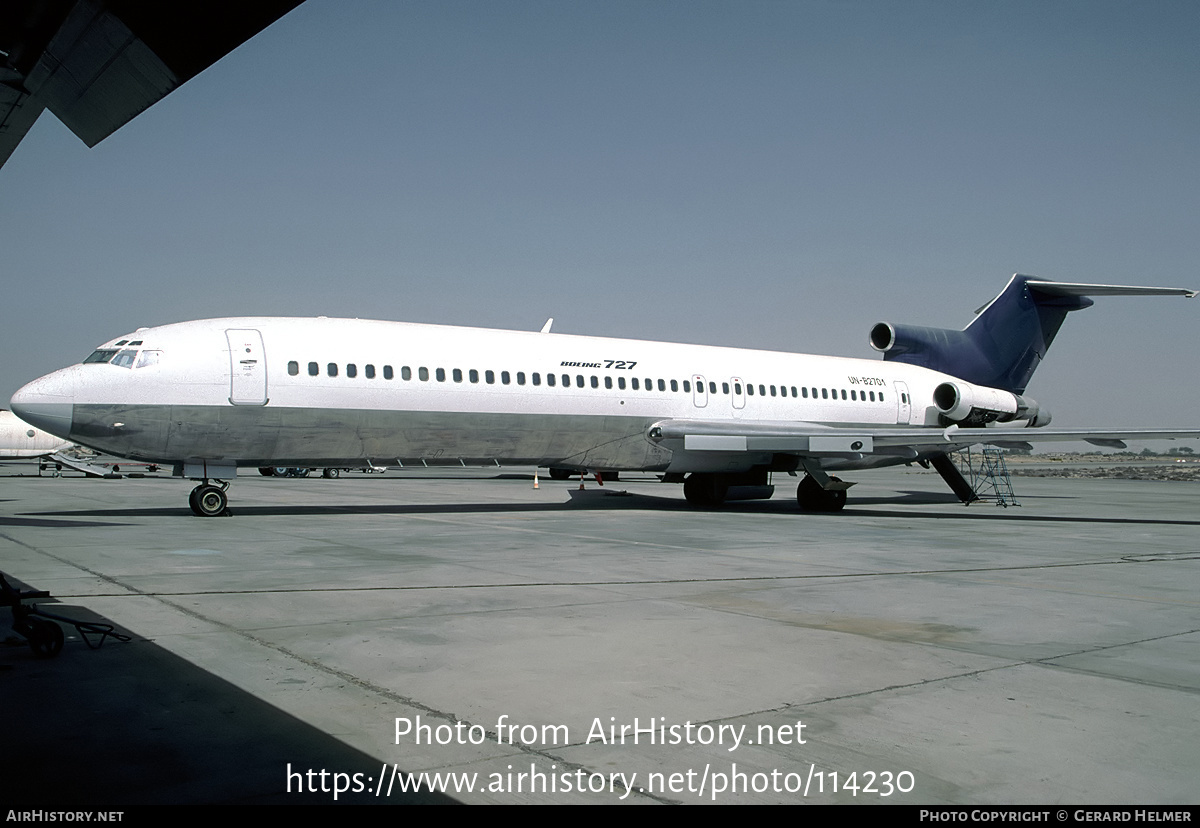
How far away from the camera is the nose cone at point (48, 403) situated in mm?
15039

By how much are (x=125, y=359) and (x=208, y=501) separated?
2.73 m

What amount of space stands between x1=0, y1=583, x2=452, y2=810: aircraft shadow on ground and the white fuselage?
1086 cm

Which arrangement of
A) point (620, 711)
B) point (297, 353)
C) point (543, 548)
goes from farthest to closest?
1. point (297, 353)
2. point (543, 548)
3. point (620, 711)

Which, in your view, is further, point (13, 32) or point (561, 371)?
point (561, 371)

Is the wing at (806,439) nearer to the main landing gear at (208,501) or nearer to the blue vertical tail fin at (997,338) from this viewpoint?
the blue vertical tail fin at (997,338)

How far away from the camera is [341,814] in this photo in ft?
11.3

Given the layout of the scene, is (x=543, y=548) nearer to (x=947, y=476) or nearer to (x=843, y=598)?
(x=843, y=598)

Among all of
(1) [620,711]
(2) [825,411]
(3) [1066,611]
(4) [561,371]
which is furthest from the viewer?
(2) [825,411]

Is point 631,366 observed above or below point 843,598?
above

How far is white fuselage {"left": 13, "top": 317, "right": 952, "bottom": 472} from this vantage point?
51.2 ft

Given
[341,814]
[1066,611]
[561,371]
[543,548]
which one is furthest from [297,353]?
[341,814]

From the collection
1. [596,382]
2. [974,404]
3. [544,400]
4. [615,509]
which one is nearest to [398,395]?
[544,400]

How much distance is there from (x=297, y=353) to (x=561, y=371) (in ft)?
17.5

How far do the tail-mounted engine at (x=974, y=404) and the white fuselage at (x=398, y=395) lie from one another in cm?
408
